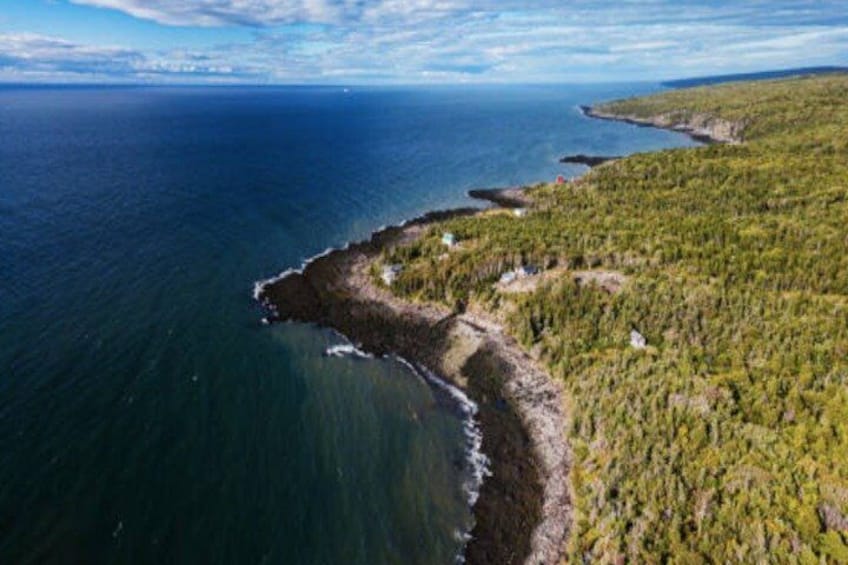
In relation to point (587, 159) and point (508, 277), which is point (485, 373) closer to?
point (508, 277)

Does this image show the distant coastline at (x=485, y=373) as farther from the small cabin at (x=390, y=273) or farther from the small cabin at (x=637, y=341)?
the small cabin at (x=637, y=341)

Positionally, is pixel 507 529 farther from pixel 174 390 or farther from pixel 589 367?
pixel 174 390

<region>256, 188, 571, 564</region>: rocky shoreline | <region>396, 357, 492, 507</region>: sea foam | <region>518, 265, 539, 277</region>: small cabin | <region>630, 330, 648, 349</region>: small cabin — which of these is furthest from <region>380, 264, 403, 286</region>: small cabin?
<region>630, 330, 648, 349</region>: small cabin

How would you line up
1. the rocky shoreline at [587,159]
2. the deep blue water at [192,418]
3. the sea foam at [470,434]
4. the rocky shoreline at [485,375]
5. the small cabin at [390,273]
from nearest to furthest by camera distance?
the deep blue water at [192,418] < the rocky shoreline at [485,375] < the sea foam at [470,434] < the small cabin at [390,273] < the rocky shoreline at [587,159]

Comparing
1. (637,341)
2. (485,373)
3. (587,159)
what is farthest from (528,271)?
(587,159)

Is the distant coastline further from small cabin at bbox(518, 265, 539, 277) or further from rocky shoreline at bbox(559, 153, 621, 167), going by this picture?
rocky shoreline at bbox(559, 153, 621, 167)

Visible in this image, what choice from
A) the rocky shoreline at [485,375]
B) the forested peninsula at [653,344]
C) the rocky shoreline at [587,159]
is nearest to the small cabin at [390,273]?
the forested peninsula at [653,344]
